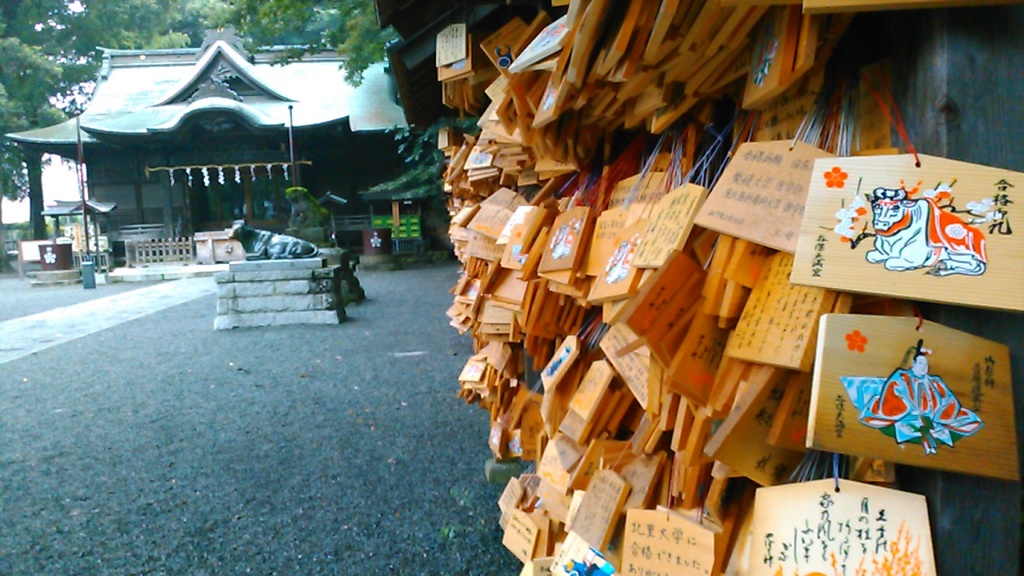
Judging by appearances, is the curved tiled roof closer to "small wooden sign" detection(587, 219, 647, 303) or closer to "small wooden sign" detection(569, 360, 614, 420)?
"small wooden sign" detection(569, 360, 614, 420)

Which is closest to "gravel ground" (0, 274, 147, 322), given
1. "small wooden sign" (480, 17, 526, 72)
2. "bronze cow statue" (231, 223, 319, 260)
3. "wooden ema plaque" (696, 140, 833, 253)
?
"bronze cow statue" (231, 223, 319, 260)

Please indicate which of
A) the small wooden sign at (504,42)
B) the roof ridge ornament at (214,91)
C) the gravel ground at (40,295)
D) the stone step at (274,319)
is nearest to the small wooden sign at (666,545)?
the small wooden sign at (504,42)

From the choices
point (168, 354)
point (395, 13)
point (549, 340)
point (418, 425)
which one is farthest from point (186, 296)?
point (549, 340)

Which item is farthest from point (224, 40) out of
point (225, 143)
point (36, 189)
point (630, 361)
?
point (630, 361)

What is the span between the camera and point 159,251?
1766 centimetres

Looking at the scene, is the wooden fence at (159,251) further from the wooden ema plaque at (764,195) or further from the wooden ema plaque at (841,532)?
the wooden ema plaque at (841,532)

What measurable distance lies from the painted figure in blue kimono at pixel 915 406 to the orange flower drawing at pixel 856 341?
0.12 ft

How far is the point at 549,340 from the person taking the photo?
92.8 inches

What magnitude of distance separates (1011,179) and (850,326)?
0.84ft

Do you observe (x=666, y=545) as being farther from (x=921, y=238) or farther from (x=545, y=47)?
(x=545, y=47)

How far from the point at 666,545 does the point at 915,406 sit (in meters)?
0.57

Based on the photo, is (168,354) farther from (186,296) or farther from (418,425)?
(186,296)

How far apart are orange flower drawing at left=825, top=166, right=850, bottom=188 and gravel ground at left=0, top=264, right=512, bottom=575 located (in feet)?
6.47

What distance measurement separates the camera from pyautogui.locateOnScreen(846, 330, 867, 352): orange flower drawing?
827mm
